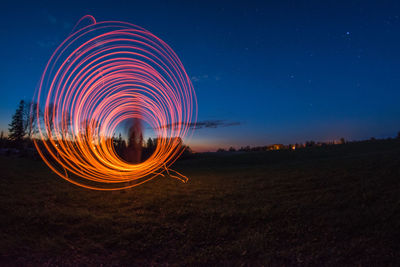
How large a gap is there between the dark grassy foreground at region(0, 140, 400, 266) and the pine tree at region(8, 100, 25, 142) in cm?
3503

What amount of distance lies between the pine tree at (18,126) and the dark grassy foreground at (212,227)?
35.0 meters

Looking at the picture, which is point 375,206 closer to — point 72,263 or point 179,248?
point 179,248

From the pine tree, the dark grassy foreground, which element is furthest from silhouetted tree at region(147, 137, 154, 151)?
the pine tree

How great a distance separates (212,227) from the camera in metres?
6.06

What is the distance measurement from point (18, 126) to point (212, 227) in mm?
44625

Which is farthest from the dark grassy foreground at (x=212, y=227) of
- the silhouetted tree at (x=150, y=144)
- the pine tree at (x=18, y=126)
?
the pine tree at (x=18, y=126)

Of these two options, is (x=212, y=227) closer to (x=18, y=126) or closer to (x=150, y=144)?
(x=150, y=144)

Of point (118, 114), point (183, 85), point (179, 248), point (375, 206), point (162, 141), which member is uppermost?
point (183, 85)

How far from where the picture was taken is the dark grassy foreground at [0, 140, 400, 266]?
4.60 meters

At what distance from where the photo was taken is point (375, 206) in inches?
251

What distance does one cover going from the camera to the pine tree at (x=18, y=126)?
37.5 meters

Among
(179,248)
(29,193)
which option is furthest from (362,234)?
(29,193)

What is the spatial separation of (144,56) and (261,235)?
871cm

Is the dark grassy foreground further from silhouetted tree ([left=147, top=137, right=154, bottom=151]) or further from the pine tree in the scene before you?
the pine tree
